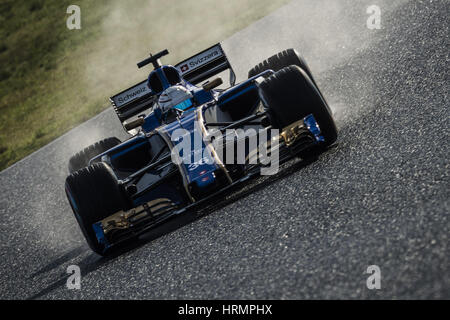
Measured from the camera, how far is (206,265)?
5.14m

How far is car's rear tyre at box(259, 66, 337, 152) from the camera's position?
6.44m

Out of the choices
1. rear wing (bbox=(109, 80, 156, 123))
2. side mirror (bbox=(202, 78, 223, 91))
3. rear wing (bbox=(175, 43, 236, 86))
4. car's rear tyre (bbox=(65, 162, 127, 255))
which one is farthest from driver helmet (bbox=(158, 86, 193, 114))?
car's rear tyre (bbox=(65, 162, 127, 255))

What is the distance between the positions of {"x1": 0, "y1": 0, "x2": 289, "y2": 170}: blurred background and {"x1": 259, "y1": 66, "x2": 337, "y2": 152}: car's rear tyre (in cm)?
1123

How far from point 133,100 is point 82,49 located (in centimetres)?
1789

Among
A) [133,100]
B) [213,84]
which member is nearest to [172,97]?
[213,84]

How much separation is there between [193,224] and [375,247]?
260 centimetres

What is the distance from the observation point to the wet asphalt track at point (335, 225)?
Result: 3.97m

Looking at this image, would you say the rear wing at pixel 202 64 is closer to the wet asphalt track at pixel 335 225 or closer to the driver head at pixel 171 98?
the driver head at pixel 171 98

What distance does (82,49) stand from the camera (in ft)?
85.5

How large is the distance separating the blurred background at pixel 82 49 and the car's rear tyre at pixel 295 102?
1123cm

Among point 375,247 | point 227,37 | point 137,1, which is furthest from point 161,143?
point 137,1

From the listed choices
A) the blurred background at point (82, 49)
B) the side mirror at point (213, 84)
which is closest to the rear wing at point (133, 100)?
the side mirror at point (213, 84)

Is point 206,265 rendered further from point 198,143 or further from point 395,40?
point 395,40
